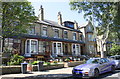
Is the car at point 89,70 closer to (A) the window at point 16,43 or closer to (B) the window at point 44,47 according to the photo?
(A) the window at point 16,43

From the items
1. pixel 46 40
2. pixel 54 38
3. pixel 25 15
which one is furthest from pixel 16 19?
pixel 54 38

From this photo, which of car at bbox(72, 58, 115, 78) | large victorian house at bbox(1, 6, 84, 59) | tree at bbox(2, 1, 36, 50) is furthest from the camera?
large victorian house at bbox(1, 6, 84, 59)

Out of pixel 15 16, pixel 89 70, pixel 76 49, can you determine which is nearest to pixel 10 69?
pixel 15 16

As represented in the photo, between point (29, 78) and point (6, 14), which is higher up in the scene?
point (6, 14)

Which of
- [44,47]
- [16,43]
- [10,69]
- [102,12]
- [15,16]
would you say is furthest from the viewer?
[44,47]

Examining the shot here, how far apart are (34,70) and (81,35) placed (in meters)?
23.7

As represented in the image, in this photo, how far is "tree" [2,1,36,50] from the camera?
926 cm

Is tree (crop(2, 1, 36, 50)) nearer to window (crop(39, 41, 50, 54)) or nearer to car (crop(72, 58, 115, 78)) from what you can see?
car (crop(72, 58, 115, 78))

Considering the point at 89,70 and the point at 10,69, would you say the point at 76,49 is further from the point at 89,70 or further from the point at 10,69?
the point at 89,70

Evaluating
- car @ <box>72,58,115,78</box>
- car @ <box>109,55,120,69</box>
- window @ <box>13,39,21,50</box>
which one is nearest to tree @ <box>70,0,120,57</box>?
car @ <box>109,55,120,69</box>

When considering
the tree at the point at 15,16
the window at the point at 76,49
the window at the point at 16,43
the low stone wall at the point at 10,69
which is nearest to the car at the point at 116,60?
the tree at the point at 15,16

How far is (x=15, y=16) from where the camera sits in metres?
9.62

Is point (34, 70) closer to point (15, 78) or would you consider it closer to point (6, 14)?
point (15, 78)

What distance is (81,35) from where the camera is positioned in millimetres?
35125
